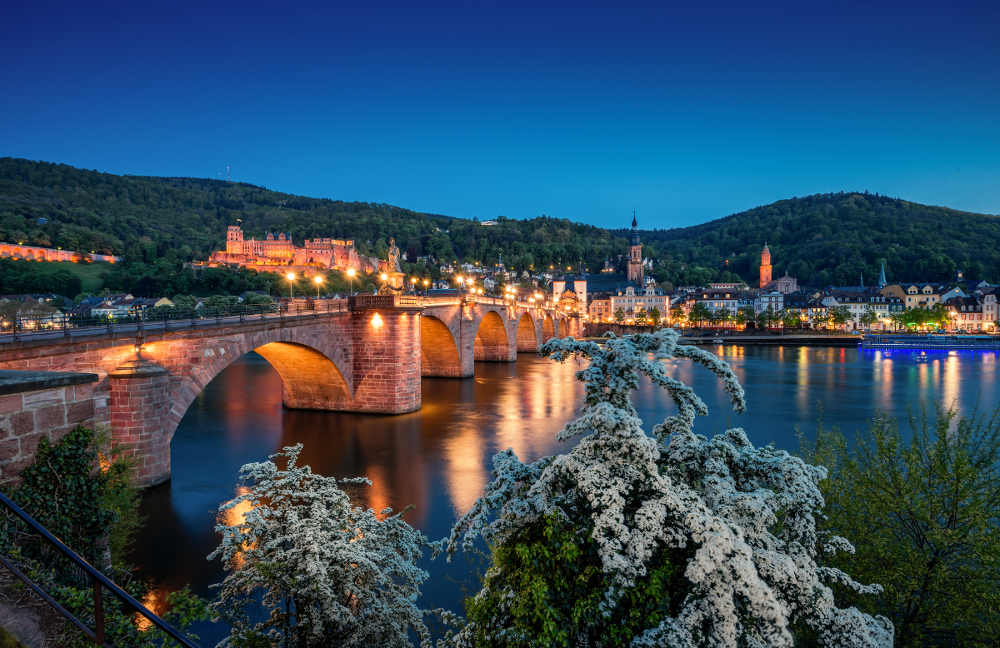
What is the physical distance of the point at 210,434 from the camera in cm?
2403

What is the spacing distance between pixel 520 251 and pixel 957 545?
168 meters

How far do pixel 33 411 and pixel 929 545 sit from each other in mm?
9661

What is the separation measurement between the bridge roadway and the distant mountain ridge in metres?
89.2

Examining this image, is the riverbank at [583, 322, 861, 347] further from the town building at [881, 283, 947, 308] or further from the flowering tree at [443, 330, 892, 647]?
the flowering tree at [443, 330, 892, 647]

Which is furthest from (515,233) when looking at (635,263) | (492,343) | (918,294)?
(492,343)

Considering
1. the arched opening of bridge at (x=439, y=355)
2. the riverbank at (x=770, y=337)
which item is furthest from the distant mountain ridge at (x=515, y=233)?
the arched opening of bridge at (x=439, y=355)

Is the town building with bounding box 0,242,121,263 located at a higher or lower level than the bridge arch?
higher

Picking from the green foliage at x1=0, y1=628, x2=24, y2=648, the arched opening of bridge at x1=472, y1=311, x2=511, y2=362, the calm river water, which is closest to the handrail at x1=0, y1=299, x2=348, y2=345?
the calm river water

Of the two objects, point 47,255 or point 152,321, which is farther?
point 47,255

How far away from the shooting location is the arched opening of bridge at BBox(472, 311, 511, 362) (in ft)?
178

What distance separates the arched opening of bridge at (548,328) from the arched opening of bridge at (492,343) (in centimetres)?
1747

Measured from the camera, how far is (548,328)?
76188 millimetres

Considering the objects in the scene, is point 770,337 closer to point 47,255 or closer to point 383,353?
point 383,353

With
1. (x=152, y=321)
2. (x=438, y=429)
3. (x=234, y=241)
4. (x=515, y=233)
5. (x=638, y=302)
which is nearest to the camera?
(x=152, y=321)
